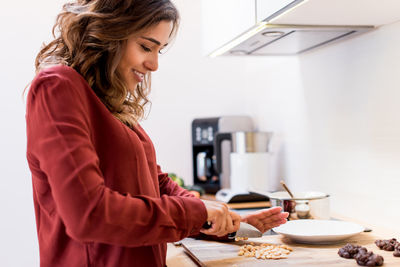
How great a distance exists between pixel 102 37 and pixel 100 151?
0.78ft

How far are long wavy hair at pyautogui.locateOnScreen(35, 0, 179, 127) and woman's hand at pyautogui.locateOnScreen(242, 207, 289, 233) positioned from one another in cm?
56

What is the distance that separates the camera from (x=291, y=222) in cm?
148

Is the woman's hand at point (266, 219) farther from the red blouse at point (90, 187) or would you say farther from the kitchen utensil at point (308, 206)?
the red blouse at point (90, 187)

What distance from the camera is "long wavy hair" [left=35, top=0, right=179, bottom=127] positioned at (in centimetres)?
97

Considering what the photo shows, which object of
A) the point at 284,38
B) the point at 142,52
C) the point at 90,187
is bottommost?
the point at 90,187

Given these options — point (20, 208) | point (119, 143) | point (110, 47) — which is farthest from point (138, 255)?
point (20, 208)

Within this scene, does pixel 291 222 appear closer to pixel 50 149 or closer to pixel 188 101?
pixel 50 149

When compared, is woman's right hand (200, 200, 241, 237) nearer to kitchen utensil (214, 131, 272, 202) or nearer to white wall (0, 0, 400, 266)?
white wall (0, 0, 400, 266)

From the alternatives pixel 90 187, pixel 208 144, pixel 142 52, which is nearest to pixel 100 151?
pixel 90 187

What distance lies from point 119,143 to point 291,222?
2.42 feet

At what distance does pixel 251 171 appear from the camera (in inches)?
89.0

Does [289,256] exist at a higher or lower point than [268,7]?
lower

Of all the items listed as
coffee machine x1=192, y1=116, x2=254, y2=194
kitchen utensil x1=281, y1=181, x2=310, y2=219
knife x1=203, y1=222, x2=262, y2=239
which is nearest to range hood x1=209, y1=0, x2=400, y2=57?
kitchen utensil x1=281, y1=181, x2=310, y2=219

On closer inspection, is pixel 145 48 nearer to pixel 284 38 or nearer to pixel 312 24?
pixel 312 24
